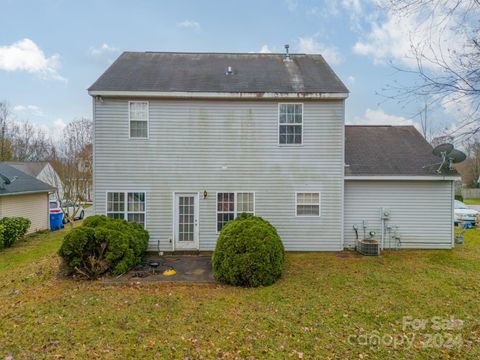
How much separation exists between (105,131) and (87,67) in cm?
1010

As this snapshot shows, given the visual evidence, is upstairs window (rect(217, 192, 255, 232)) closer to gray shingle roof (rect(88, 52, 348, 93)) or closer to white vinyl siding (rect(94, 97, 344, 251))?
white vinyl siding (rect(94, 97, 344, 251))

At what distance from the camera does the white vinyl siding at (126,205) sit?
27.7 feet

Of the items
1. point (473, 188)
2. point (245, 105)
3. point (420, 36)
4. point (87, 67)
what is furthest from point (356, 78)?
point (473, 188)

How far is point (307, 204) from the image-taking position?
8.72 metres

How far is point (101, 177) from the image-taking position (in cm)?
838

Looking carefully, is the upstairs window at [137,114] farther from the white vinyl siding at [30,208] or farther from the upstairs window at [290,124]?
the white vinyl siding at [30,208]

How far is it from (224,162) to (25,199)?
1104cm

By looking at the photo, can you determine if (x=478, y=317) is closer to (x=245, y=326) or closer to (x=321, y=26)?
(x=245, y=326)

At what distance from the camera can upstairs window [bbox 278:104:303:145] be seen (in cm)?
859

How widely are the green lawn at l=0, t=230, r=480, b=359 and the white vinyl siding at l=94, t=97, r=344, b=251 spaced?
7.31ft

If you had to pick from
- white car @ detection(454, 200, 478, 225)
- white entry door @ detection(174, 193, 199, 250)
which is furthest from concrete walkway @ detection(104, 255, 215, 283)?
white car @ detection(454, 200, 478, 225)

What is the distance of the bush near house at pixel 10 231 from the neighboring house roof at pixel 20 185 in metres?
1.35

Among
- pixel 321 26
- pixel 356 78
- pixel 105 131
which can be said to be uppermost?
pixel 321 26

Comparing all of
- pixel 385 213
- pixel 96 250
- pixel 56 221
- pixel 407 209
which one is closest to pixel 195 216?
pixel 96 250
